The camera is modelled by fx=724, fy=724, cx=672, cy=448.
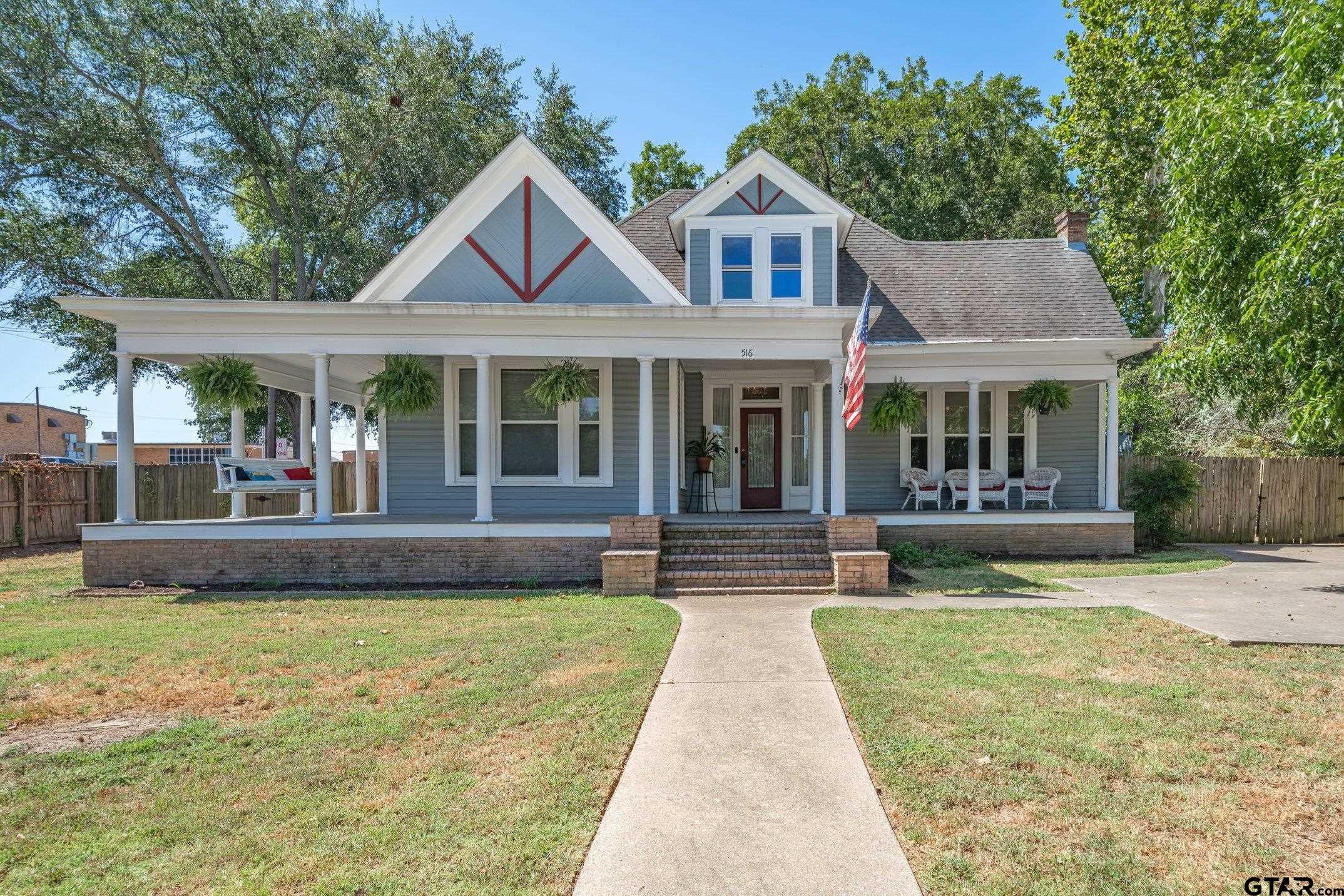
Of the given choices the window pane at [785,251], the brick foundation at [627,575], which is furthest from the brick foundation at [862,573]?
the window pane at [785,251]

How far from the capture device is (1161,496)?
13.4 meters

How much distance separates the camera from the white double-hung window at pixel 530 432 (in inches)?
500

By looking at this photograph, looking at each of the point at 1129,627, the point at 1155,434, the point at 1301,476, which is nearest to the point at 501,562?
the point at 1129,627

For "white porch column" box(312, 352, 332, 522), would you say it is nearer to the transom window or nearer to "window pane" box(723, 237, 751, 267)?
the transom window

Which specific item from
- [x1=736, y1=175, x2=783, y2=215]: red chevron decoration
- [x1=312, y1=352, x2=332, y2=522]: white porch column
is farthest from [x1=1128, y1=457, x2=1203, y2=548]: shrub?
[x1=312, y1=352, x2=332, y2=522]: white porch column

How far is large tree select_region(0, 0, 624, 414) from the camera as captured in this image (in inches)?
737

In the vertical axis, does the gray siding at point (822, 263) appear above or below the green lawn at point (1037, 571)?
above

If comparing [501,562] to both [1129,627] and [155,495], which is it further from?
[155,495]

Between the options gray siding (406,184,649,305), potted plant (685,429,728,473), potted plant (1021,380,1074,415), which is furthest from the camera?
potted plant (685,429,728,473)

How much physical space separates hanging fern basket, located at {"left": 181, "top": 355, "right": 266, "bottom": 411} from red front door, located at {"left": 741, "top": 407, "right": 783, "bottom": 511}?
8.50 m

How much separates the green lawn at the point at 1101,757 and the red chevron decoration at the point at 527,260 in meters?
7.98

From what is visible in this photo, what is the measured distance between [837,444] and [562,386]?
435 centimetres

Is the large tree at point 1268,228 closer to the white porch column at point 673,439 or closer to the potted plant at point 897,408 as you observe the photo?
the potted plant at point 897,408

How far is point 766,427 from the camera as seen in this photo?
14.2 meters
